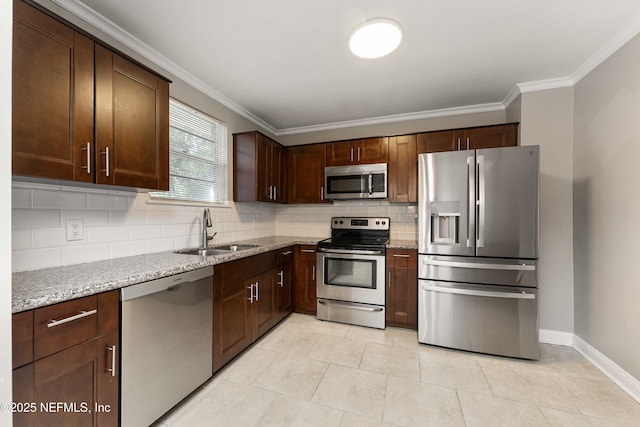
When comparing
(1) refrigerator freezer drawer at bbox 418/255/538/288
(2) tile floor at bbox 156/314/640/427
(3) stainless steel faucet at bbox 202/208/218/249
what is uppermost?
(3) stainless steel faucet at bbox 202/208/218/249

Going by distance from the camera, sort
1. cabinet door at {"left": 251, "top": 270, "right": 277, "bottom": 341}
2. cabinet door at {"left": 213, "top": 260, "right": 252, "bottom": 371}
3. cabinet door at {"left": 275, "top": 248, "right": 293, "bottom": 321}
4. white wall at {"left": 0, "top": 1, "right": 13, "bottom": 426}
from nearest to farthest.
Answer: white wall at {"left": 0, "top": 1, "right": 13, "bottom": 426}, cabinet door at {"left": 213, "top": 260, "right": 252, "bottom": 371}, cabinet door at {"left": 251, "top": 270, "right": 277, "bottom": 341}, cabinet door at {"left": 275, "top": 248, "right": 293, "bottom": 321}

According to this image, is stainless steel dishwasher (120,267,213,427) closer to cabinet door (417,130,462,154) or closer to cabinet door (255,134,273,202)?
cabinet door (255,134,273,202)

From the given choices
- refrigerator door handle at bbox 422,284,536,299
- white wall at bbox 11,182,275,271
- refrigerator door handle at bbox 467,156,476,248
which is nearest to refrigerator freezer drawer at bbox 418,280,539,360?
refrigerator door handle at bbox 422,284,536,299

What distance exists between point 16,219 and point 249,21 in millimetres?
1813

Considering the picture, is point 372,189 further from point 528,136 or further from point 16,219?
point 16,219

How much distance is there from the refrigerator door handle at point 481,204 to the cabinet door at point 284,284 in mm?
1986

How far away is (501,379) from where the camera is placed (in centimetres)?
202

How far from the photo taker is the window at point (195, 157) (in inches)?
95.9

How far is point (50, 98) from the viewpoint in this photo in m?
1.28

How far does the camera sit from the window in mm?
2436

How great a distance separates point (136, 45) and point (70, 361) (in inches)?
85.0

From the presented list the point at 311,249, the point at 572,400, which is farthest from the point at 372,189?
the point at 572,400

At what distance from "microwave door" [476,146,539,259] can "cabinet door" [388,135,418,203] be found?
87 cm

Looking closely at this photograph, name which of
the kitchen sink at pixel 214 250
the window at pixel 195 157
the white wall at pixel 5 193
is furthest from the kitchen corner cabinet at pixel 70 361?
the window at pixel 195 157
